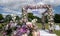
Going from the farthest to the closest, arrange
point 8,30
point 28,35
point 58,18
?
point 58,18, point 8,30, point 28,35

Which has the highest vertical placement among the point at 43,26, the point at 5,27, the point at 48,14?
the point at 5,27

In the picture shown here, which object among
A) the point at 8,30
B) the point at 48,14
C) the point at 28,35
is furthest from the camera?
the point at 48,14

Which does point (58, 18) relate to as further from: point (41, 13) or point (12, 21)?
point (12, 21)

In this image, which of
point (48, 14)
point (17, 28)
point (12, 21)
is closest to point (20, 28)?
point (17, 28)

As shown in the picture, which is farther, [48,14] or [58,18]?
[58,18]

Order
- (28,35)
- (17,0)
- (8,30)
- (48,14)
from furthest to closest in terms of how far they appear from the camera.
A: (17,0) → (48,14) → (8,30) → (28,35)

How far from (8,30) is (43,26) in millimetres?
1853

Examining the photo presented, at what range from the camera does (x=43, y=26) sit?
3102 mm

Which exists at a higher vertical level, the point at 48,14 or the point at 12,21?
the point at 12,21

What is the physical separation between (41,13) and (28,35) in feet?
6.42

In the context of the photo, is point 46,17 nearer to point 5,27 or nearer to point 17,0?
point 17,0

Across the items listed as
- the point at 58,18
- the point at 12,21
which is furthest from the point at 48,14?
the point at 12,21

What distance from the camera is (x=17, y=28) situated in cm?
121

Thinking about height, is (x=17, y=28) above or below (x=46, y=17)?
above
